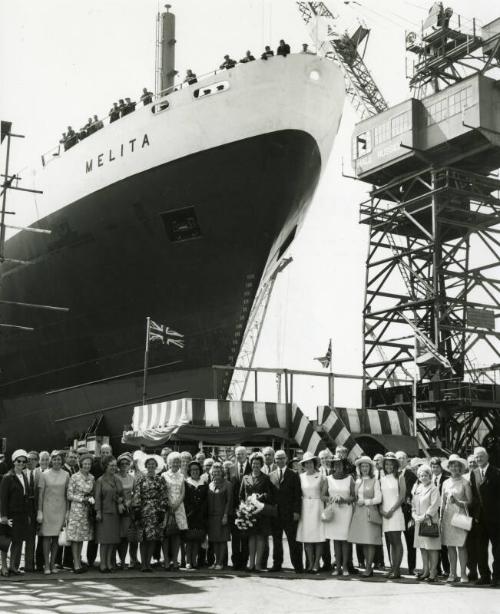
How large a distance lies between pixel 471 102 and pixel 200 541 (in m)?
23.8

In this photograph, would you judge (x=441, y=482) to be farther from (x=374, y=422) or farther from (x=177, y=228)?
(x=177, y=228)

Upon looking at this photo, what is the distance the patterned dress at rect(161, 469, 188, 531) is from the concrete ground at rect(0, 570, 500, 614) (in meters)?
0.55

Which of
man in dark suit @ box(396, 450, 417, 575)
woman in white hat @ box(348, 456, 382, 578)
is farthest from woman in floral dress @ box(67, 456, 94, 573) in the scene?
man in dark suit @ box(396, 450, 417, 575)

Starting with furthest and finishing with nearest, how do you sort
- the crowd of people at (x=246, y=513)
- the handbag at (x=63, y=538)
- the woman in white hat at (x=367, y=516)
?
the woman in white hat at (x=367, y=516) < the handbag at (x=63, y=538) < the crowd of people at (x=246, y=513)

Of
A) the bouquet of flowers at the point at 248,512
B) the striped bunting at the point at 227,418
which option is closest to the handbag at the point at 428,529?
the bouquet of flowers at the point at 248,512

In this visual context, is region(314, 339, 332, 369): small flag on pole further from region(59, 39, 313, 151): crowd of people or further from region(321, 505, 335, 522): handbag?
region(321, 505, 335, 522): handbag

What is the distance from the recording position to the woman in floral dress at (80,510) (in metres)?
8.25

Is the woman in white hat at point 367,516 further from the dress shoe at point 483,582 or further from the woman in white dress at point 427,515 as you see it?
the dress shoe at point 483,582

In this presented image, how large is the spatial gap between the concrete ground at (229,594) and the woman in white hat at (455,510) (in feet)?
1.12

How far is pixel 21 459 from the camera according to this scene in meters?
8.41

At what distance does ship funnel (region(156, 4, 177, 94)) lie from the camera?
21375mm

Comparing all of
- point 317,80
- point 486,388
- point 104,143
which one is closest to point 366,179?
point 486,388

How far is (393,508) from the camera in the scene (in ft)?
27.2

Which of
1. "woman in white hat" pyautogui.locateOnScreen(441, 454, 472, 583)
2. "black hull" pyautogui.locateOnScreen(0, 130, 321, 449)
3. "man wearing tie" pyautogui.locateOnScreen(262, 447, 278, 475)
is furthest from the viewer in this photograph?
"black hull" pyautogui.locateOnScreen(0, 130, 321, 449)
